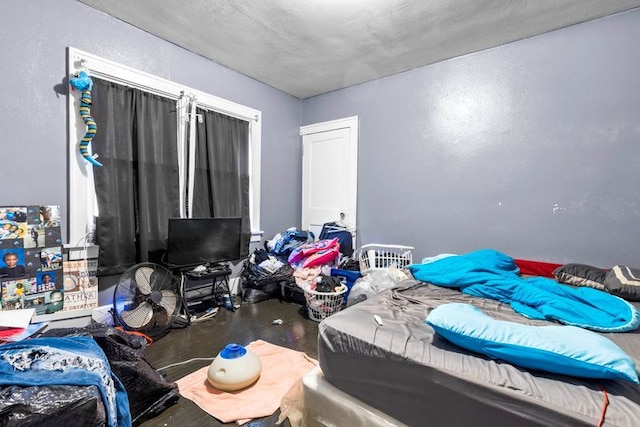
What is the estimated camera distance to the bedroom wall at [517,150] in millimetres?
2344

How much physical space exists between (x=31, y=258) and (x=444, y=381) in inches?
107

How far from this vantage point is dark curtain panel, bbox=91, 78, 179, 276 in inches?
95.3

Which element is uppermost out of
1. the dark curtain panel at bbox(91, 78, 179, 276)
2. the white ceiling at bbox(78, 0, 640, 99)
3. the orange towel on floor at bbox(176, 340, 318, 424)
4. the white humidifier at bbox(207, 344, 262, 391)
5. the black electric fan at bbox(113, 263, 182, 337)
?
the white ceiling at bbox(78, 0, 640, 99)

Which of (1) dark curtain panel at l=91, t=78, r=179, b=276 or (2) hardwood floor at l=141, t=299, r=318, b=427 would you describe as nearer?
(2) hardwood floor at l=141, t=299, r=318, b=427

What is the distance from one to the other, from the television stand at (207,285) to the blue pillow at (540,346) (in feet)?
7.37

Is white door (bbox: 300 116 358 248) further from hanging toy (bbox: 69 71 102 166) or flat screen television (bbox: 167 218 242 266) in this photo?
hanging toy (bbox: 69 71 102 166)

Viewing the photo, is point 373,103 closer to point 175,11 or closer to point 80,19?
point 175,11

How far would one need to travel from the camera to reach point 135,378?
4.82 ft

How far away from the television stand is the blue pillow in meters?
2.25

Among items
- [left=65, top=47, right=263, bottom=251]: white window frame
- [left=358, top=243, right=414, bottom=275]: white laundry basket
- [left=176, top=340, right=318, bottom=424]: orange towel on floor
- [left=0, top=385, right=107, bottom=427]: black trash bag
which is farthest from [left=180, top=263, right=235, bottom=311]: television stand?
[left=0, top=385, right=107, bottom=427]: black trash bag

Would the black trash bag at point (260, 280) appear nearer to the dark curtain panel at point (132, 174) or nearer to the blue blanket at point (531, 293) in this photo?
the dark curtain panel at point (132, 174)

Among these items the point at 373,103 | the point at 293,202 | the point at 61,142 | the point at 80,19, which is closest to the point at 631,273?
the point at 373,103

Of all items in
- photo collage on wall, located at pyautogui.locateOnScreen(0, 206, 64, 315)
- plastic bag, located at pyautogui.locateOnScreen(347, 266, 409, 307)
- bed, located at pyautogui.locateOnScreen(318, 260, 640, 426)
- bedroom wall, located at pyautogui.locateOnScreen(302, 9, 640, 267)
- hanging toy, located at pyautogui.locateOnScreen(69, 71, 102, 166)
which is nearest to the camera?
bed, located at pyautogui.locateOnScreen(318, 260, 640, 426)

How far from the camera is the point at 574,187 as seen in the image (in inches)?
98.2
